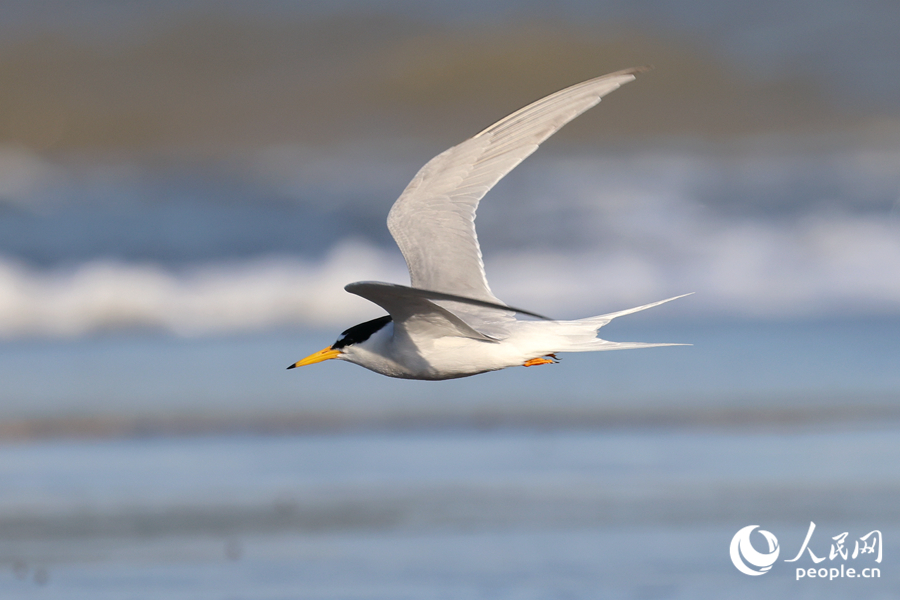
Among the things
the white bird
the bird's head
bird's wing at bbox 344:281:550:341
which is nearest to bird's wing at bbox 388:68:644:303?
the white bird

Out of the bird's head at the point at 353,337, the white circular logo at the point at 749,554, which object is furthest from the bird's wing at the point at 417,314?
the white circular logo at the point at 749,554

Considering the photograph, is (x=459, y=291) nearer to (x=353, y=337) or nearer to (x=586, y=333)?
(x=353, y=337)

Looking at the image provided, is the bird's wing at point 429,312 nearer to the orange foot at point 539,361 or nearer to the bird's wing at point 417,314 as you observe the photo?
the bird's wing at point 417,314

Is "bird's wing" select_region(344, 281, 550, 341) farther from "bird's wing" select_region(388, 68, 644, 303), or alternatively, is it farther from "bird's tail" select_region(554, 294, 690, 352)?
"bird's tail" select_region(554, 294, 690, 352)

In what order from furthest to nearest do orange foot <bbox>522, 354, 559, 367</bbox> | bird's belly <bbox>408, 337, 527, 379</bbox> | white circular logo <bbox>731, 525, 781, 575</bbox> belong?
white circular logo <bbox>731, 525, 781, 575</bbox>
orange foot <bbox>522, 354, 559, 367</bbox>
bird's belly <bbox>408, 337, 527, 379</bbox>

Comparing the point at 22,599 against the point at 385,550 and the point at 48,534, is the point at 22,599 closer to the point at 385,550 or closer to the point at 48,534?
the point at 48,534

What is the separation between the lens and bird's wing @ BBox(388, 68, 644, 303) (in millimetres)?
7387

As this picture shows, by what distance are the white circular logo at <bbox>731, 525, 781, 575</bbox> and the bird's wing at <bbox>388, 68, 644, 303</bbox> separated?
224cm

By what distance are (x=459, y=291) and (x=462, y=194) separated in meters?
0.77

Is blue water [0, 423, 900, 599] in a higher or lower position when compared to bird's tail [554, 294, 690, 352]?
lower

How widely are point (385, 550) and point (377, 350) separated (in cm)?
160

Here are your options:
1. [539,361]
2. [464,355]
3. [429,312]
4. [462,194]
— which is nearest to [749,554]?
[539,361]

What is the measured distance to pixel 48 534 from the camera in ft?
27.0

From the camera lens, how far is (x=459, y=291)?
24.3ft
